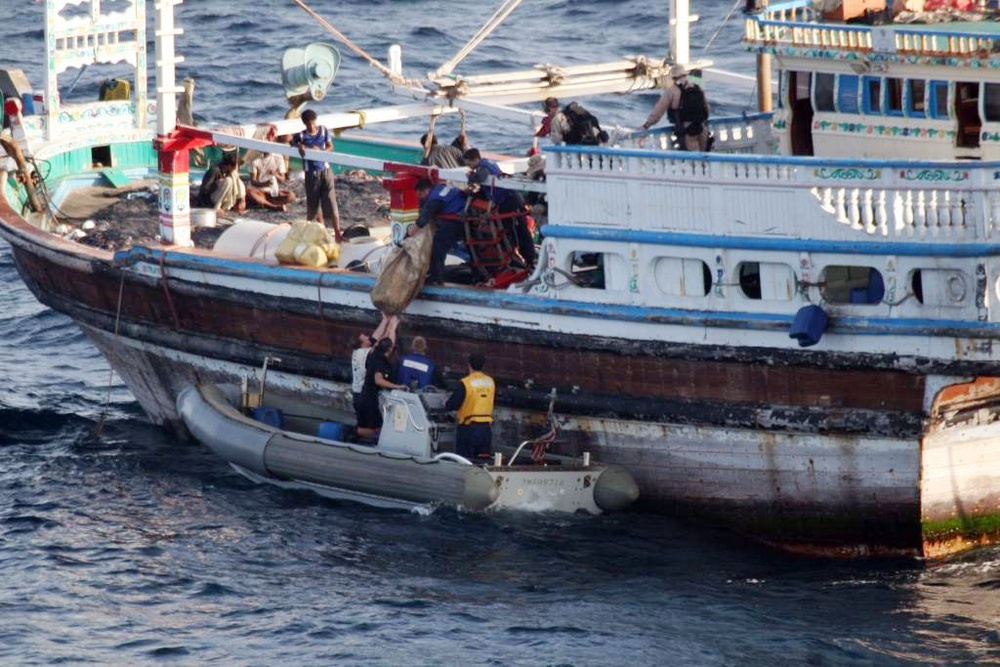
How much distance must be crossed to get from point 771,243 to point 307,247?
5517 mm

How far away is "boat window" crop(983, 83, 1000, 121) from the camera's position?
1759 cm

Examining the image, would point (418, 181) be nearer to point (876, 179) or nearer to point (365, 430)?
point (365, 430)

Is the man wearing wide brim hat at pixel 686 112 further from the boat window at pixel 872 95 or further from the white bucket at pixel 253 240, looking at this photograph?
the white bucket at pixel 253 240

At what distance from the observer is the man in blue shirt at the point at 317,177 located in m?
21.9

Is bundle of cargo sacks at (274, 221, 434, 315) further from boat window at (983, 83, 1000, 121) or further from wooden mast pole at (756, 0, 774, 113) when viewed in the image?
boat window at (983, 83, 1000, 121)

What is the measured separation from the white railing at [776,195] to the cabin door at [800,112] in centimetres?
240

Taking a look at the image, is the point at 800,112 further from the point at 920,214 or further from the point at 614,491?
the point at 614,491

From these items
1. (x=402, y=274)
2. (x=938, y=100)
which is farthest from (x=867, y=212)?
(x=402, y=274)

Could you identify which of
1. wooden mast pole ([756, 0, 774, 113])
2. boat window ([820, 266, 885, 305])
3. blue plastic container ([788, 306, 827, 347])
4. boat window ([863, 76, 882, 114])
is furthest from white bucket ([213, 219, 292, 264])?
boat window ([863, 76, 882, 114])

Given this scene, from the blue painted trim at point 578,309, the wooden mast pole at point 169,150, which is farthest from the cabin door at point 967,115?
the wooden mast pole at point 169,150

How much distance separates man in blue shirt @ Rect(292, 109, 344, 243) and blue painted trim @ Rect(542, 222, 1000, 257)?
4821 millimetres

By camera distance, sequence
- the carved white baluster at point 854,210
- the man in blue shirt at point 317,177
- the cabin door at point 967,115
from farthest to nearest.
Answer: the man in blue shirt at point 317,177, the cabin door at point 967,115, the carved white baluster at point 854,210

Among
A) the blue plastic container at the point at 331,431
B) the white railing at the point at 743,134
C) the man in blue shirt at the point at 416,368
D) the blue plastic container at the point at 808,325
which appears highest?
the white railing at the point at 743,134

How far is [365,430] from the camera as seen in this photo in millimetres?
18969
